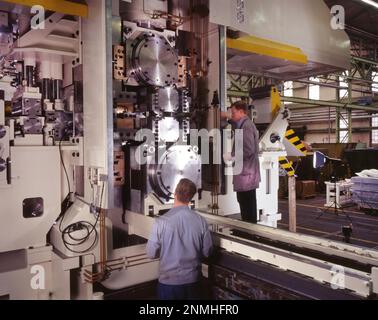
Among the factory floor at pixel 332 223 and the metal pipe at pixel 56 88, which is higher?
the metal pipe at pixel 56 88

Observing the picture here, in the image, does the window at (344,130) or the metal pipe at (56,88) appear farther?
the window at (344,130)

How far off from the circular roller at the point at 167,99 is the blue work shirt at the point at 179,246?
2.66 ft

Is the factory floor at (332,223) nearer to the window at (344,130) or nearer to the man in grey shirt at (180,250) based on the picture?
the man in grey shirt at (180,250)

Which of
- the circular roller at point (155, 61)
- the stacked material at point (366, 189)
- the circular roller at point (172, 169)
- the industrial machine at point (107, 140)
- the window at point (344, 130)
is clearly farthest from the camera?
the window at point (344, 130)

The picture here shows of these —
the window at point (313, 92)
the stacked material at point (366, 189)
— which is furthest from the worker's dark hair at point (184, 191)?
the window at point (313, 92)

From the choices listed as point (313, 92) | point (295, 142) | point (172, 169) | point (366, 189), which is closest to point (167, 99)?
point (172, 169)

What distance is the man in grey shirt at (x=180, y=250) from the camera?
210 cm

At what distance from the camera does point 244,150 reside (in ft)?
10.9

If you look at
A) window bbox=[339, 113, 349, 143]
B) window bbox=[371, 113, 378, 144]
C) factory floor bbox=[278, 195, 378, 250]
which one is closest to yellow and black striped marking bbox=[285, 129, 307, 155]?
factory floor bbox=[278, 195, 378, 250]

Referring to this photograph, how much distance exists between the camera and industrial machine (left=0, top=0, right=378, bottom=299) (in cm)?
224

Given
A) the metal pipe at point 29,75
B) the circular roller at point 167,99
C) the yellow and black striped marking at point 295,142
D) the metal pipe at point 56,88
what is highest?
the metal pipe at point 29,75

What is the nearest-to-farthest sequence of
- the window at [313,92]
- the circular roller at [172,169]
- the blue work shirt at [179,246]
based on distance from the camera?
the blue work shirt at [179,246], the circular roller at [172,169], the window at [313,92]
